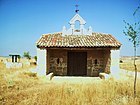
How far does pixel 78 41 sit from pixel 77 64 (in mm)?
2600

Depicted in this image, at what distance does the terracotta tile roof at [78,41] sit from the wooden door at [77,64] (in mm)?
1559

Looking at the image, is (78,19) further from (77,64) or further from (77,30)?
(77,64)

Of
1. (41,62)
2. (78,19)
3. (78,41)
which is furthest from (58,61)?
(78,19)

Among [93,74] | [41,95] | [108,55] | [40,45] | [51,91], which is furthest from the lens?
[93,74]

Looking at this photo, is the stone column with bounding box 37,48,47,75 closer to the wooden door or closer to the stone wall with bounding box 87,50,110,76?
the wooden door

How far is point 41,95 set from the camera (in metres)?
6.28

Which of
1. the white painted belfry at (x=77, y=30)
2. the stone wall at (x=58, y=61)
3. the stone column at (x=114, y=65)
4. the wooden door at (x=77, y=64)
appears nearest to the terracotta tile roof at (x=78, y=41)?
the white painted belfry at (x=77, y=30)

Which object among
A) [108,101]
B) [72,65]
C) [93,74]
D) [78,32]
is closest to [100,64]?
[93,74]

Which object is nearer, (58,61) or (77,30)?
(58,61)

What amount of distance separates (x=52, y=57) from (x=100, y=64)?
4.31m

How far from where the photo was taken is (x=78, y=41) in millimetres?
14156

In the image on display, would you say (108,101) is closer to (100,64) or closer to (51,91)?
(51,91)

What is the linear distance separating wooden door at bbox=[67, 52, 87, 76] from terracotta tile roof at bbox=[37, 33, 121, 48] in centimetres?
156

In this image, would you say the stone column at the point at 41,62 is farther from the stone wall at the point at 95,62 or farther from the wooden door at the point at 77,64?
the stone wall at the point at 95,62
